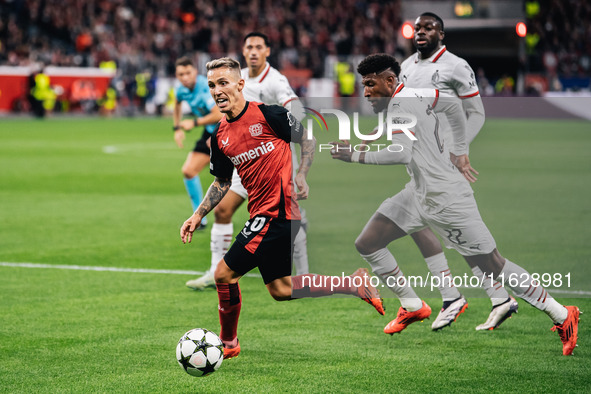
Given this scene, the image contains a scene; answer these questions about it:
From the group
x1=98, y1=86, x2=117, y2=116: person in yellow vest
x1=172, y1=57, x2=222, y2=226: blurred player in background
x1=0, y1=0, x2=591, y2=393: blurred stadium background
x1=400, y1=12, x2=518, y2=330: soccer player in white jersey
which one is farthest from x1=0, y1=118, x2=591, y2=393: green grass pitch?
x1=98, y1=86, x2=117, y2=116: person in yellow vest

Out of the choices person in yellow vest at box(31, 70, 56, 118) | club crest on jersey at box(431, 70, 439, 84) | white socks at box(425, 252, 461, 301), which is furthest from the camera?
person in yellow vest at box(31, 70, 56, 118)

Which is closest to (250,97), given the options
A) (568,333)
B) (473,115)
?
(473,115)

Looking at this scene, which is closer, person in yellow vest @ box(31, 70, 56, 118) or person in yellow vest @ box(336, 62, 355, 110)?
person in yellow vest @ box(31, 70, 56, 118)

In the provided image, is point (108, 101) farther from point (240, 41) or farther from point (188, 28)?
point (188, 28)

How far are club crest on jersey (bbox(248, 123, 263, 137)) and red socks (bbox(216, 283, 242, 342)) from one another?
0.96m

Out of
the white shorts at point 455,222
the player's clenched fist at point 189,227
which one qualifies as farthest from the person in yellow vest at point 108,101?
the player's clenched fist at point 189,227

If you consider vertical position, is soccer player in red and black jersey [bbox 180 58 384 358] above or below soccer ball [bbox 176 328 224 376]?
above

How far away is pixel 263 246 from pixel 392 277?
120 cm

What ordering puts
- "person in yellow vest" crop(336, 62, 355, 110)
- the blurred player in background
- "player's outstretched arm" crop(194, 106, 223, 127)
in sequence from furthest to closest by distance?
"person in yellow vest" crop(336, 62, 355, 110) → the blurred player in background → "player's outstretched arm" crop(194, 106, 223, 127)

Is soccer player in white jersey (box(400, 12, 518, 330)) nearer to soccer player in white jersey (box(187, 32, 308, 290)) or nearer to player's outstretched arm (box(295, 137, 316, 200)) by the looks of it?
player's outstretched arm (box(295, 137, 316, 200))

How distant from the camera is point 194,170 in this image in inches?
401

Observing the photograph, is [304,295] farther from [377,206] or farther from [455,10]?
[455,10]

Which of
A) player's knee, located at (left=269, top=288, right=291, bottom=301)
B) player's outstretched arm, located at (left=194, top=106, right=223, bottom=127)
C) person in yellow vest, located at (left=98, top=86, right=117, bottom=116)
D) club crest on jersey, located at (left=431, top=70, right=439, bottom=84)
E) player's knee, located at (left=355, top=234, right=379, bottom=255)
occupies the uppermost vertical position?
club crest on jersey, located at (left=431, top=70, right=439, bottom=84)

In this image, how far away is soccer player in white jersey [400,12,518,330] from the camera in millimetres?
6117
